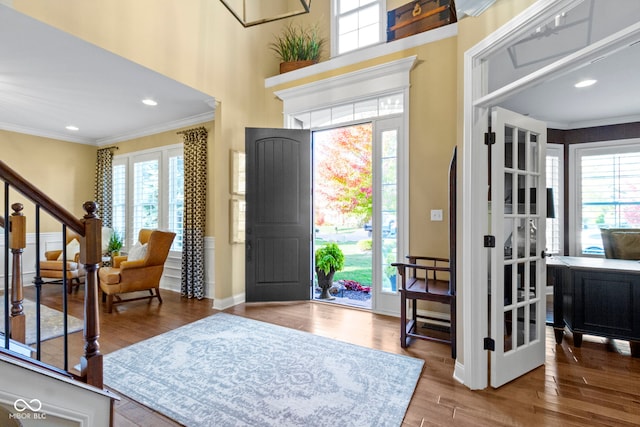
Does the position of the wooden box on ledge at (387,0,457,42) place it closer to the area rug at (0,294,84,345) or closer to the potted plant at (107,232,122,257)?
the area rug at (0,294,84,345)

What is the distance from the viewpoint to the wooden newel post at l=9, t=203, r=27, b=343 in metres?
2.05

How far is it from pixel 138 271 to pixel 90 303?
267cm

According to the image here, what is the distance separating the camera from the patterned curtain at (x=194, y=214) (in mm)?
4496

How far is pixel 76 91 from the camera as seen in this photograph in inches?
144

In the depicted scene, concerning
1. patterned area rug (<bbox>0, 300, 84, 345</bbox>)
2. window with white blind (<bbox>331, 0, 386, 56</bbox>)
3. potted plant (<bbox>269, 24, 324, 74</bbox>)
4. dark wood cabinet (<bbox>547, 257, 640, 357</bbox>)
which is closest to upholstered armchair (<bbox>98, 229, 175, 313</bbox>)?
patterned area rug (<bbox>0, 300, 84, 345</bbox>)

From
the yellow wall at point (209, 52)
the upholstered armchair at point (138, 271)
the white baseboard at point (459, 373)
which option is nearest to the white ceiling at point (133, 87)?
the yellow wall at point (209, 52)

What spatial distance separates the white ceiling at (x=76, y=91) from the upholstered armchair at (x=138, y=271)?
1.82 m

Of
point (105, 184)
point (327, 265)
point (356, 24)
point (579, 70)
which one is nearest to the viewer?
point (579, 70)

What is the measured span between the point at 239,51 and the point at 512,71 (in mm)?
3455

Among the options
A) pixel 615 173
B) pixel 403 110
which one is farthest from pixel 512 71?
pixel 615 173

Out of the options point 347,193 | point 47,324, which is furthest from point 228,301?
point 347,193

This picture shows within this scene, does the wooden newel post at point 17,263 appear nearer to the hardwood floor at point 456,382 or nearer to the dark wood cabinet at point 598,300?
the hardwood floor at point 456,382

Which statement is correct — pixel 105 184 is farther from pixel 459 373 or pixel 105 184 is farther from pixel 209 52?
pixel 459 373

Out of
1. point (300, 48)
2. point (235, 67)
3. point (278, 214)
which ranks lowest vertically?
point (278, 214)
